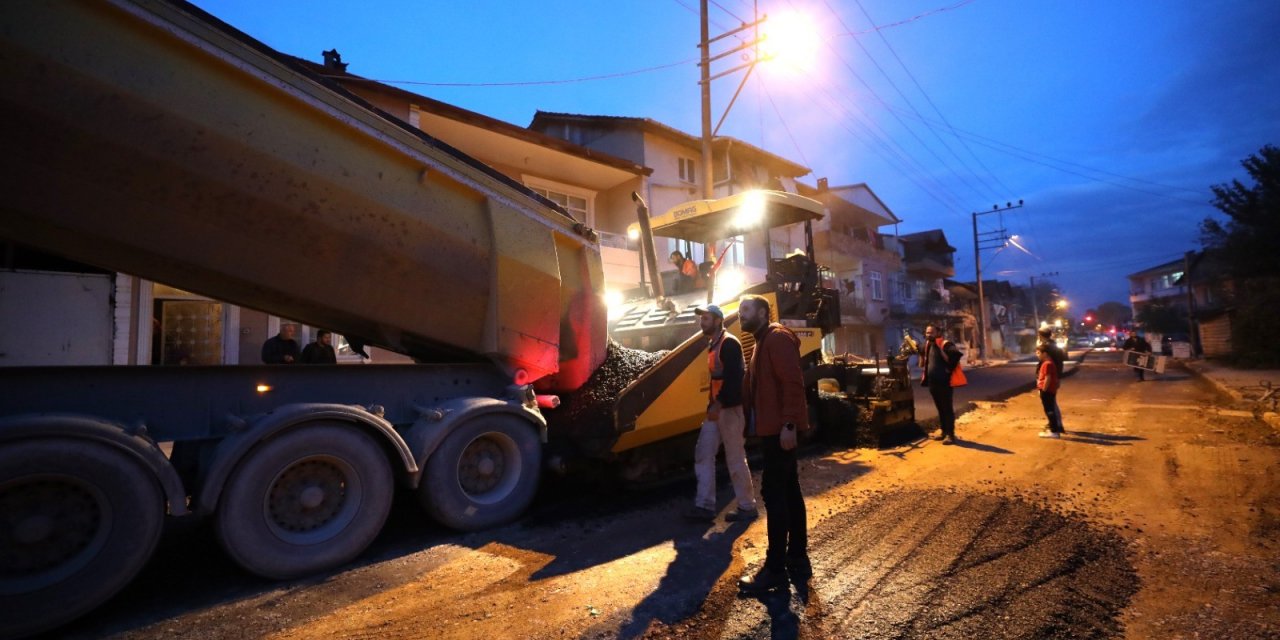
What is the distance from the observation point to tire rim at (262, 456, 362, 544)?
3.54 meters

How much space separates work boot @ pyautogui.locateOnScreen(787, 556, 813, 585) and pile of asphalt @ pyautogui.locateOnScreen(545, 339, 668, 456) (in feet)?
5.67

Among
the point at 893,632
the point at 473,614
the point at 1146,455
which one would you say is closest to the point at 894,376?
the point at 1146,455

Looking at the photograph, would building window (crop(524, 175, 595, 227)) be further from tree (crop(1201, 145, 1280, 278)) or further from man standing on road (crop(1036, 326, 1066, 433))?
tree (crop(1201, 145, 1280, 278))

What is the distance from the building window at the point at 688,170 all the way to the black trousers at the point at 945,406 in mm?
14995

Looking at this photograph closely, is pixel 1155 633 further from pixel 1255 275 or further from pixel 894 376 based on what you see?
pixel 1255 275

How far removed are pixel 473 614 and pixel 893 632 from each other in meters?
2.02

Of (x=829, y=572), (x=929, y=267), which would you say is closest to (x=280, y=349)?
(x=829, y=572)

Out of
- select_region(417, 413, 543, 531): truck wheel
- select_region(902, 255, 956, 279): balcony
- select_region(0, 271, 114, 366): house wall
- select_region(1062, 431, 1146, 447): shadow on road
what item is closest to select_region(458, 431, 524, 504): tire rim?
select_region(417, 413, 543, 531): truck wheel

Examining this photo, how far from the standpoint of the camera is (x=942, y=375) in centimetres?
842

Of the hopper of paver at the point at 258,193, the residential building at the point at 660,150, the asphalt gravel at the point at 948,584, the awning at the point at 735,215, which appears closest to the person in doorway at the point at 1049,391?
the awning at the point at 735,215

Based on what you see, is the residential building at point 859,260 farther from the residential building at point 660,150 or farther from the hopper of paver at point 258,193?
the hopper of paver at point 258,193

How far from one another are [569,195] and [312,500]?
15.3 meters

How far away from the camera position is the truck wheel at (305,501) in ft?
10.9

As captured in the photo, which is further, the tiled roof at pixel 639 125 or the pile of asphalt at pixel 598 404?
the tiled roof at pixel 639 125
